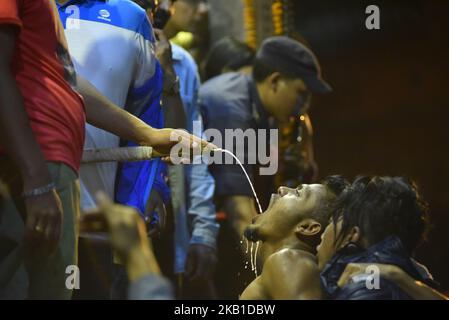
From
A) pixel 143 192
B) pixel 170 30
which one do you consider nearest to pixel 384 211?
pixel 143 192

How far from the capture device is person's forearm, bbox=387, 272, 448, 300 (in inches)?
97.4

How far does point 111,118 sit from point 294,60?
191 cm

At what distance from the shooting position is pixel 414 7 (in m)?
5.39

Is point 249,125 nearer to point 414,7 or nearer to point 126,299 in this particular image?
point 414,7

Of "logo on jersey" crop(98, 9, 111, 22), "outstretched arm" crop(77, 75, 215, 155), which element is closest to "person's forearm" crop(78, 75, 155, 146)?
"outstretched arm" crop(77, 75, 215, 155)

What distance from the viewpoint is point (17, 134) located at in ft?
7.12

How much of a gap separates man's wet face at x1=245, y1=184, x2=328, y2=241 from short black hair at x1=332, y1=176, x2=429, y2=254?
0.24 ft

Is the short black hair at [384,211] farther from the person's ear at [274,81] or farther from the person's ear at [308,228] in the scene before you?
the person's ear at [274,81]

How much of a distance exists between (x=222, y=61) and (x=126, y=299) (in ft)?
8.59

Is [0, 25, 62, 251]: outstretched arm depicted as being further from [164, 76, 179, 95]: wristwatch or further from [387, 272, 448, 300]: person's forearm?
[164, 76, 179, 95]: wristwatch

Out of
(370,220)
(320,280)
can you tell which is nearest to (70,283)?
(320,280)

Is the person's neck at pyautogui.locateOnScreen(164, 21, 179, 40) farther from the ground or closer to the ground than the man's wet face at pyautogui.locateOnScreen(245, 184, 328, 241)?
farther from the ground

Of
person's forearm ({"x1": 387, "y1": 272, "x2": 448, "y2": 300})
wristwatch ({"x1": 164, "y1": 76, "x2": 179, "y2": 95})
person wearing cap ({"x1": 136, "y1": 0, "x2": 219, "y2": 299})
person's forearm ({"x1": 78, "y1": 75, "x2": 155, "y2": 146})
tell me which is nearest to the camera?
person's forearm ({"x1": 387, "y1": 272, "x2": 448, "y2": 300})

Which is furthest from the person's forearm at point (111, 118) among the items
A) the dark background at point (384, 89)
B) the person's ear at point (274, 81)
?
the dark background at point (384, 89)
